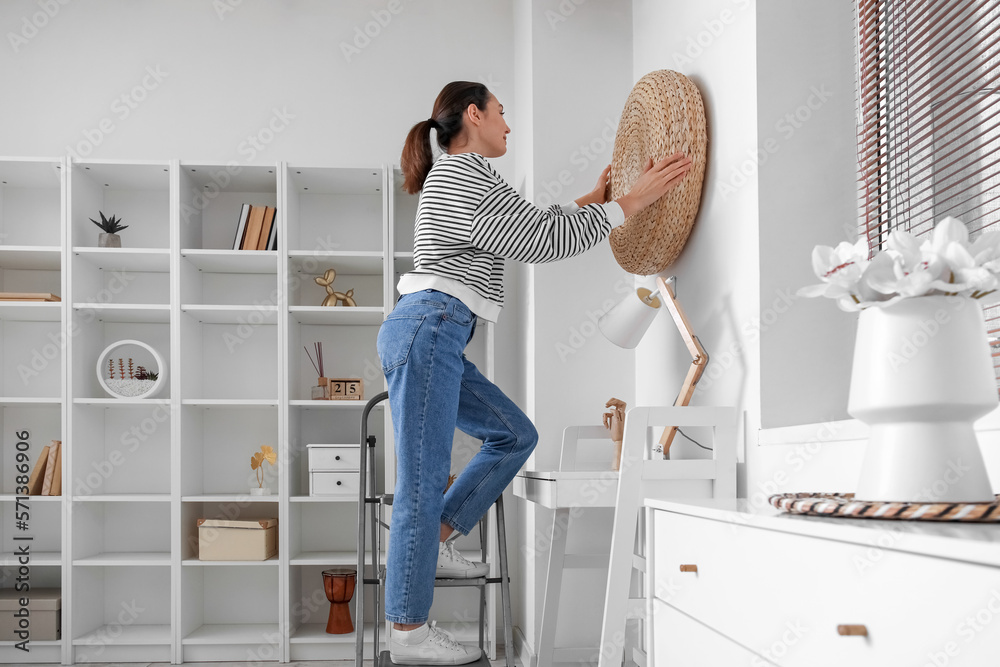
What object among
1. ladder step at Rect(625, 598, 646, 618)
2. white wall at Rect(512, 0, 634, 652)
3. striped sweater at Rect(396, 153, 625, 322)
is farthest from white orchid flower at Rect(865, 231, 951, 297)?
white wall at Rect(512, 0, 634, 652)

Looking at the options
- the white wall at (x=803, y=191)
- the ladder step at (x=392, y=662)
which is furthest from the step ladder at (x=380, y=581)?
the white wall at (x=803, y=191)

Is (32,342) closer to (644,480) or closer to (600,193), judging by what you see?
(600,193)

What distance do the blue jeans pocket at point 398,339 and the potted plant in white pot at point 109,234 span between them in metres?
1.78

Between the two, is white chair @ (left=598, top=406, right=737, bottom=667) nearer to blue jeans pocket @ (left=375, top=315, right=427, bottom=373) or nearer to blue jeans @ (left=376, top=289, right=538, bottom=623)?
blue jeans @ (left=376, top=289, right=538, bottom=623)

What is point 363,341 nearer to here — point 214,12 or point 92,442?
point 92,442

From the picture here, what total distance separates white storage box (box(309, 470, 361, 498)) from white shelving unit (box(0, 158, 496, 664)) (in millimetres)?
52

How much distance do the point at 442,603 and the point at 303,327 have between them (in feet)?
4.13

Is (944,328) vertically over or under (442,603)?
over

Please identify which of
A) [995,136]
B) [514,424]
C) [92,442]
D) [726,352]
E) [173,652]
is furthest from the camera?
[92,442]

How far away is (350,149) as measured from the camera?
364cm

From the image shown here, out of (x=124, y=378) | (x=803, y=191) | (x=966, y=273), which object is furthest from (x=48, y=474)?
(x=966, y=273)

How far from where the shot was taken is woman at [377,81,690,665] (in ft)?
6.42

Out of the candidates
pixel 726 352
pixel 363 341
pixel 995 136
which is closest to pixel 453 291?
pixel 726 352

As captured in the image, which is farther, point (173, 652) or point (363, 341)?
point (363, 341)
